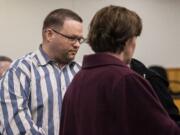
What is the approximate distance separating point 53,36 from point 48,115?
0.44 metres

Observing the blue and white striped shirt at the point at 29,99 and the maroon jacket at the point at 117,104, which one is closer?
the maroon jacket at the point at 117,104

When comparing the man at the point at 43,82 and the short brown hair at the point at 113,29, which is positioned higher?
the short brown hair at the point at 113,29

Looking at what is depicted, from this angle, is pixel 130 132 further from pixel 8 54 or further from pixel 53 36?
pixel 8 54

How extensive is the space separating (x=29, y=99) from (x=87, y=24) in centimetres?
366

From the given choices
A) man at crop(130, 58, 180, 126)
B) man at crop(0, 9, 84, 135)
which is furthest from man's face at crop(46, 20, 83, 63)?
man at crop(130, 58, 180, 126)

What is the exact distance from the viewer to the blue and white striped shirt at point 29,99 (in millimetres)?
2164

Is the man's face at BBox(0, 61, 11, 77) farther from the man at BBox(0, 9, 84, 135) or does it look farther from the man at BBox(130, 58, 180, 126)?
the man at BBox(130, 58, 180, 126)

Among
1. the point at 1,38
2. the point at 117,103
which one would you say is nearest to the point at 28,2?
the point at 1,38

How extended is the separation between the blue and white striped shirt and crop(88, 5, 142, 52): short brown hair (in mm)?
640

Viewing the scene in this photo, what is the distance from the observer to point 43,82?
7.36ft

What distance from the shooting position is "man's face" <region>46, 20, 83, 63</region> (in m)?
2.30

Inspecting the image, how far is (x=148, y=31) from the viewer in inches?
254

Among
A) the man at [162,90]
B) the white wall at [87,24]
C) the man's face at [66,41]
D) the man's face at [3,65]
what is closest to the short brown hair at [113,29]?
the man at [162,90]

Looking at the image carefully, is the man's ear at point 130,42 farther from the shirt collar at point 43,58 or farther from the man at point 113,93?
the shirt collar at point 43,58
